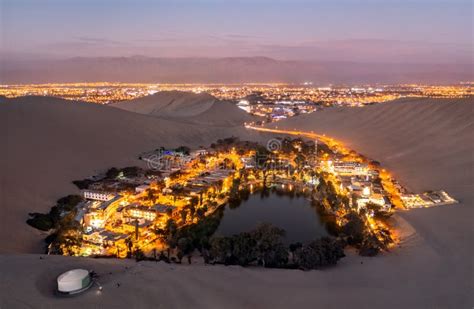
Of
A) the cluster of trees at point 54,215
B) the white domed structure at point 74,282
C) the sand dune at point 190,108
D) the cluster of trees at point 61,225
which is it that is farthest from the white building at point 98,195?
the sand dune at point 190,108

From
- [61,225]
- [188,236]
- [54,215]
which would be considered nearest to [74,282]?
[188,236]

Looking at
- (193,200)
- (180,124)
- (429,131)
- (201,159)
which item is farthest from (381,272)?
(180,124)

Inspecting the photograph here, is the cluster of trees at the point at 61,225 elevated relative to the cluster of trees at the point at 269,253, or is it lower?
lower

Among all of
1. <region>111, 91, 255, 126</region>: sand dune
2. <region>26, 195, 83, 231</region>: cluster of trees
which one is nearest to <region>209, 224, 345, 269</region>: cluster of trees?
<region>26, 195, 83, 231</region>: cluster of trees

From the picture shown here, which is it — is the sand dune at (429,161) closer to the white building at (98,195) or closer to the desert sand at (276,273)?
the desert sand at (276,273)

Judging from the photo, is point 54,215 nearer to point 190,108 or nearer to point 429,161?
point 429,161

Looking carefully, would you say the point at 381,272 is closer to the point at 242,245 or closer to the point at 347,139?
the point at 242,245
